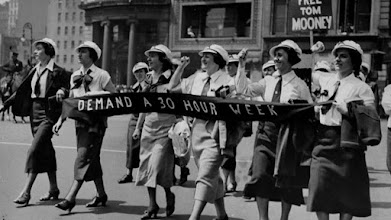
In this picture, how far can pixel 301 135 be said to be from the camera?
19.0ft

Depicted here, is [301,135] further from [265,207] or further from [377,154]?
[377,154]

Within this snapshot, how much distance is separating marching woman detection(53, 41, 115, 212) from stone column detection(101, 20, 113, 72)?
125 ft

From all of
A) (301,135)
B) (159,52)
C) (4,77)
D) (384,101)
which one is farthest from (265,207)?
(4,77)

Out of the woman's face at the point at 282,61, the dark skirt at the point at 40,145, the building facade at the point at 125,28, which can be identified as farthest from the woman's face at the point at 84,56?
the building facade at the point at 125,28

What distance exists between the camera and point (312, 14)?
35.0ft

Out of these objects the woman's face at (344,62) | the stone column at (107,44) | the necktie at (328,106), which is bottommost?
the necktie at (328,106)

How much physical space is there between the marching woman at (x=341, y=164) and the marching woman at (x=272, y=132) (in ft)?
1.71

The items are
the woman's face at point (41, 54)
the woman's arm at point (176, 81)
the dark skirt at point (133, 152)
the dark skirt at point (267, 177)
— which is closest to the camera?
the dark skirt at point (267, 177)

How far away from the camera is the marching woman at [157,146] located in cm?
667

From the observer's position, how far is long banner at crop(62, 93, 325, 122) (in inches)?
233

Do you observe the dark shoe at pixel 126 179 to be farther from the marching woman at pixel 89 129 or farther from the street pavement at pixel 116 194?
the marching woman at pixel 89 129

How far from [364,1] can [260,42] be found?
695 centimetres

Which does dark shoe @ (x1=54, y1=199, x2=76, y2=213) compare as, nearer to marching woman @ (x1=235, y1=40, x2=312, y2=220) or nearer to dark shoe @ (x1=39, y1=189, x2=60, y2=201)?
dark shoe @ (x1=39, y1=189, x2=60, y2=201)

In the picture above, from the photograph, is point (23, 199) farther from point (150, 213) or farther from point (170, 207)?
point (170, 207)
